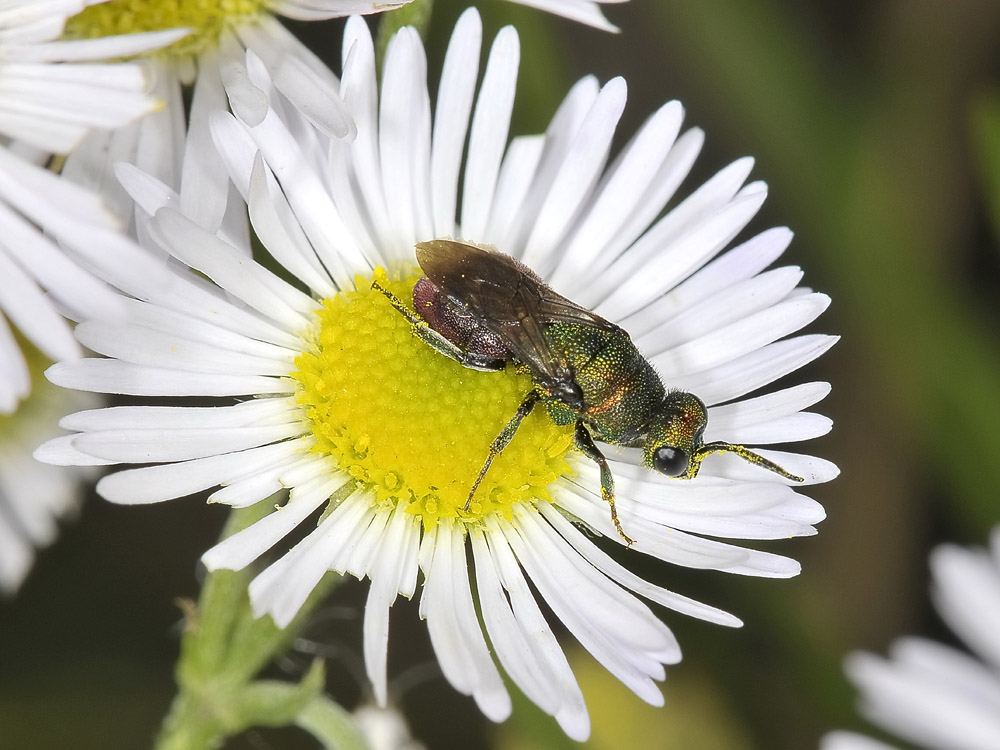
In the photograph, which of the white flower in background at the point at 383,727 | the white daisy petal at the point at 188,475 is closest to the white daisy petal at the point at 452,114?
the white daisy petal at the point at 188,475

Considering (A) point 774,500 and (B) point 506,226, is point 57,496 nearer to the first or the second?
(B) point 506,226

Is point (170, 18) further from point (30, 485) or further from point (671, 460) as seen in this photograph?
point (30, 485)

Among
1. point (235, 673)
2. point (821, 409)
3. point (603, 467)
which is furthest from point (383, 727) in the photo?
point (821, 409)

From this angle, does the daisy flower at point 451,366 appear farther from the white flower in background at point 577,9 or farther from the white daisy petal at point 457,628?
the white flower in background at point 577,9

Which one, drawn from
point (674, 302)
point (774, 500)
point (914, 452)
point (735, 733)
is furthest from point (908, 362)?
point (774, 500)

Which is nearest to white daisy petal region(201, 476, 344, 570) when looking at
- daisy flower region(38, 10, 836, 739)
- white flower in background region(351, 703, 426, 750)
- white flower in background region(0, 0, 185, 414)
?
daisy flower region(38, 10, 836, 739)

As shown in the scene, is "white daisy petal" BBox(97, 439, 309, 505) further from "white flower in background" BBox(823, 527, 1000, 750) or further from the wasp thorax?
"white flower in background" BBox(823, 527, 1000, 750)
